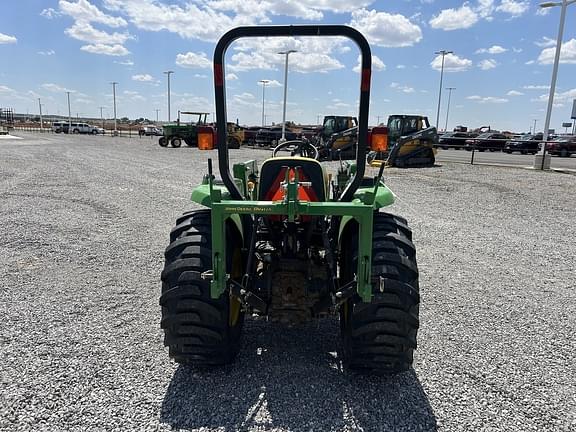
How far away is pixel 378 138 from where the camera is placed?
2957 mm

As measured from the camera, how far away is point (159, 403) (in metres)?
2.88

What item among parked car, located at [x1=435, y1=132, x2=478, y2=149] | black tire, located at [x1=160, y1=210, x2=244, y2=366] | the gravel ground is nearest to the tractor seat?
black tire, located at [x1=160, y1=210, x2=244, y2=366]

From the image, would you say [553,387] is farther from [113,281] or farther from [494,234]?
[494,234]

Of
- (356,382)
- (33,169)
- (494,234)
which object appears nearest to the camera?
(356,382)

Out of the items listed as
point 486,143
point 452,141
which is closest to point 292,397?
point 486,143

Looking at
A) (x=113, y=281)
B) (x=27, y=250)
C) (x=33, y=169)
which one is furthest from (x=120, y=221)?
(x=33, y=169)

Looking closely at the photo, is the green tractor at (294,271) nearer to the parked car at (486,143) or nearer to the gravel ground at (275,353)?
the gravel ground at (275,353)

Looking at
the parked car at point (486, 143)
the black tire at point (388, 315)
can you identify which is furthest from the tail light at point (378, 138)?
the parked car at point (486, 143)

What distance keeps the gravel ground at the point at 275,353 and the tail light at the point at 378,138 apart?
Result: 1609 millimetres

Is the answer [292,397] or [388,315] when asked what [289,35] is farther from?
[292,397]

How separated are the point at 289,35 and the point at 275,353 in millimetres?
2350

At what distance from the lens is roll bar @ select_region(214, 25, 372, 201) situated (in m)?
2.89

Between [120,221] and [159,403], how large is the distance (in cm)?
582

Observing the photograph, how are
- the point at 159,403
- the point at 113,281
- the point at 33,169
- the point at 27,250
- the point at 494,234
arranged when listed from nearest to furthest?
the point at 159,403 → the point at 113,281 → the point at 27,250 → the point at 494,234 → the point at 33,169
